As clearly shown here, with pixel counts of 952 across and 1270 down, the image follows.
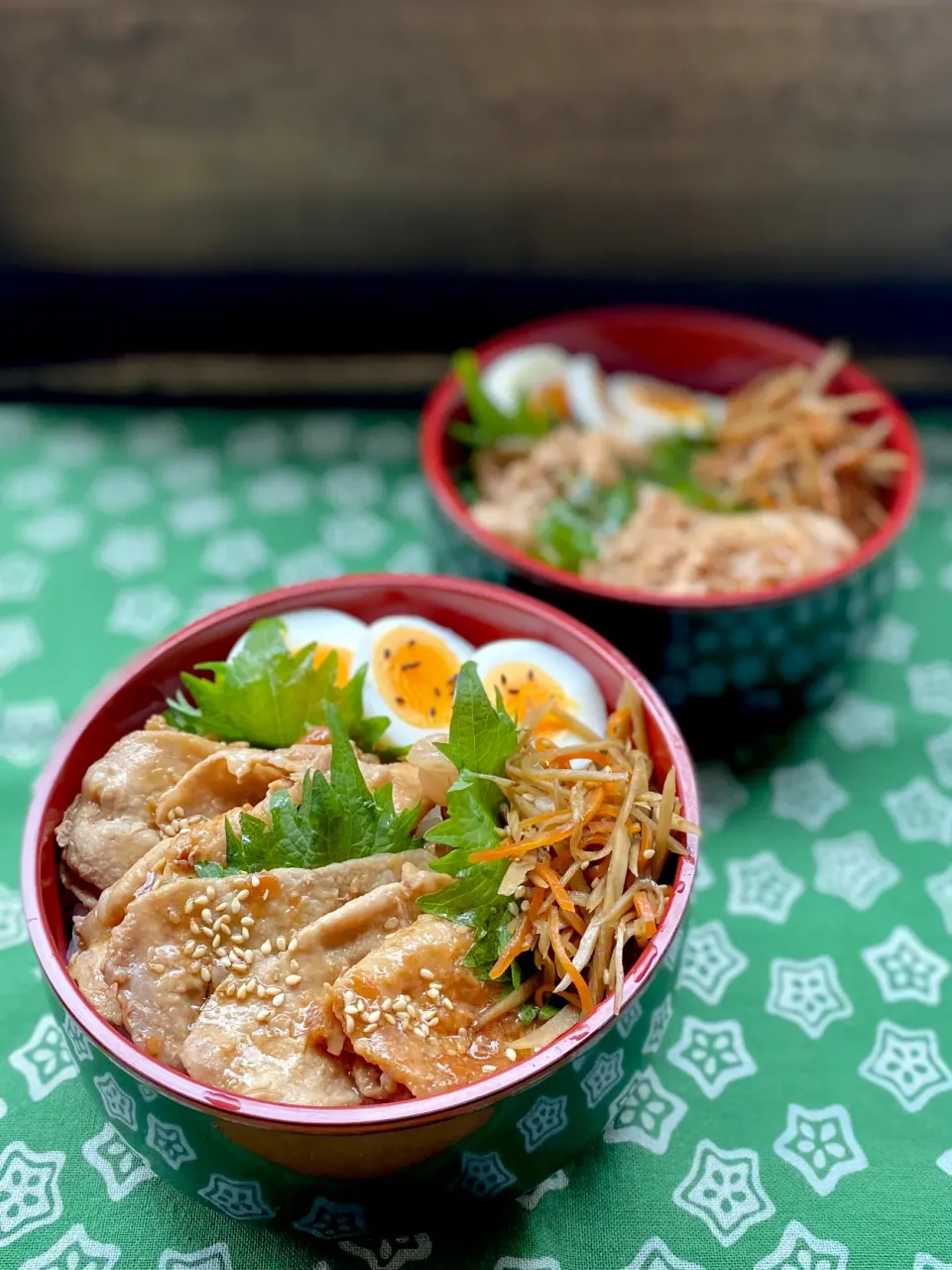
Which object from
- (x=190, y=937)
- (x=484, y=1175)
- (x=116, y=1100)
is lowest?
(x=484, y=1175)

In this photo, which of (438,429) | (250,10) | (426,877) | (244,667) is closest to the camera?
(426,877)

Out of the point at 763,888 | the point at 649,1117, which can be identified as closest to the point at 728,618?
the point at 763,888

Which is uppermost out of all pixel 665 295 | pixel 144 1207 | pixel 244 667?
pixel 244 667

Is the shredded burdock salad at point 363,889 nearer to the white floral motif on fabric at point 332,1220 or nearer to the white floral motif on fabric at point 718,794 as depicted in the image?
the white floral motif on fabric at point 332,1220

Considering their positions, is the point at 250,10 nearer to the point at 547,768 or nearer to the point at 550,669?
the point at 550,669

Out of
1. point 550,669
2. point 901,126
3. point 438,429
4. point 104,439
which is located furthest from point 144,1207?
point 901,126

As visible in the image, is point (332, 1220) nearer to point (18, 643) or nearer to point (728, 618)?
point (728, 618)
